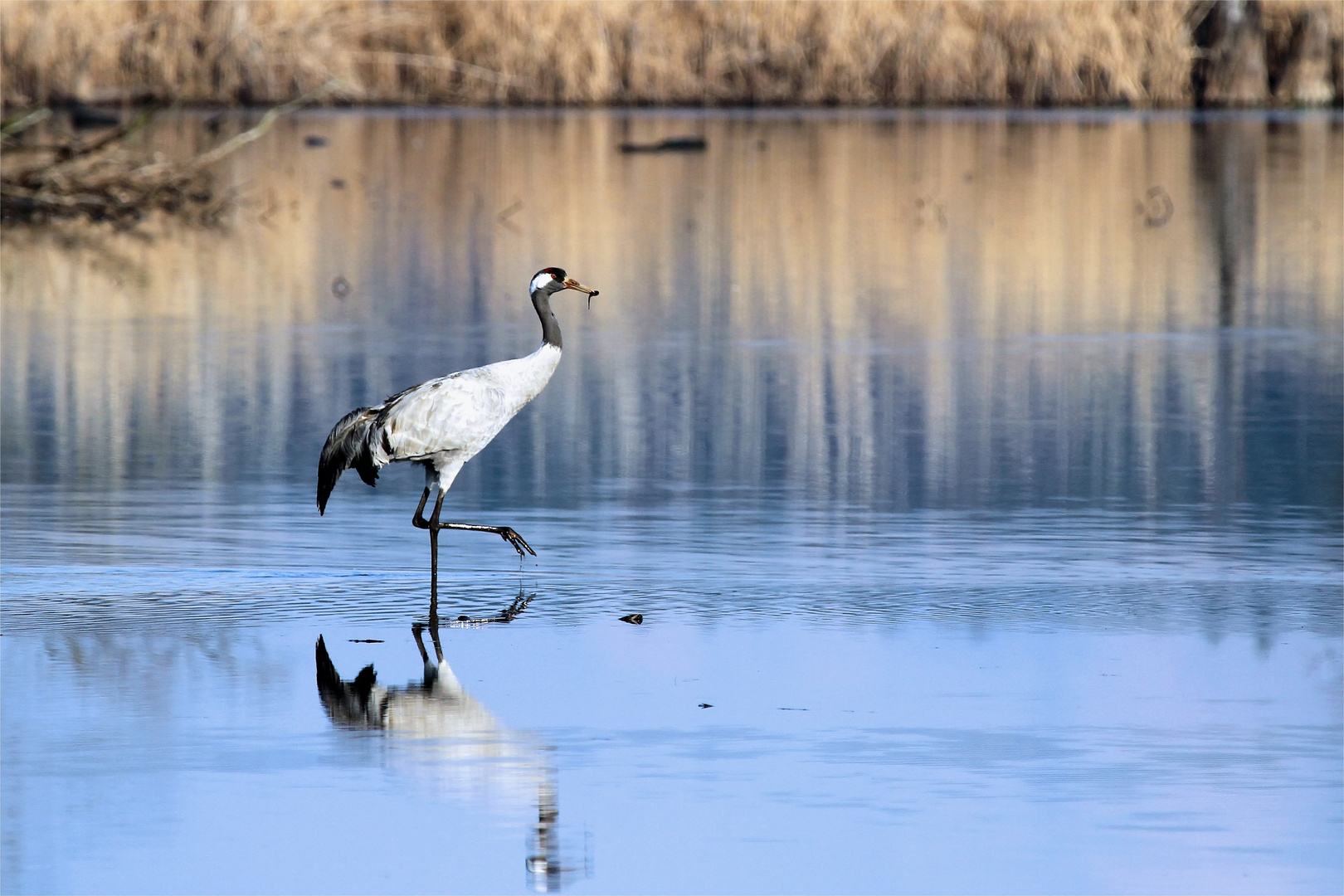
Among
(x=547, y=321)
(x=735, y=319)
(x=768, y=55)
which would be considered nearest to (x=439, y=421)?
(x=547, y=321)

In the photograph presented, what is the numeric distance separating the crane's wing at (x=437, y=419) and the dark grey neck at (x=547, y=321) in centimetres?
40

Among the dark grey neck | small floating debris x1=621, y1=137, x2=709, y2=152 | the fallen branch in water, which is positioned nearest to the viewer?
the dark grey neck

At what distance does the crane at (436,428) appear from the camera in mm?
8758

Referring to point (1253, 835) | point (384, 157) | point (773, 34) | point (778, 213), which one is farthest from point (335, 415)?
Answer: point (773, 34)

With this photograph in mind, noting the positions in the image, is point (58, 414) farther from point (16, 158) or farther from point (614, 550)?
point (16, 158)

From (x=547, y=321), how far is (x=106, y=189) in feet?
52.6

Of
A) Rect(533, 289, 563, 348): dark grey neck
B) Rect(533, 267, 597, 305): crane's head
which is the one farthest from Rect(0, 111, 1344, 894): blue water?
Rect(533, 267, 597, 305): crane's head

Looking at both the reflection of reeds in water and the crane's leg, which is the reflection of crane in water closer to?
the crane's leg

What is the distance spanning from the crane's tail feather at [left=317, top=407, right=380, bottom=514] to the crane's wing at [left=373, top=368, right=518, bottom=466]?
0.07 meters

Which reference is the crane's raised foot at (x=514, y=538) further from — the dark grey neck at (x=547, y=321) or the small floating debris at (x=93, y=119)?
the small floating debris at (x=93, y=119)

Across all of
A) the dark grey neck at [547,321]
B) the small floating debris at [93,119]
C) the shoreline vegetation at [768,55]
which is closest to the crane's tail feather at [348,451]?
the dark grey neck at [547,321]

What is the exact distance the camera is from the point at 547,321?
9336 mm

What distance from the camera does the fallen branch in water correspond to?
2342 cm

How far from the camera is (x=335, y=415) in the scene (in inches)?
503
